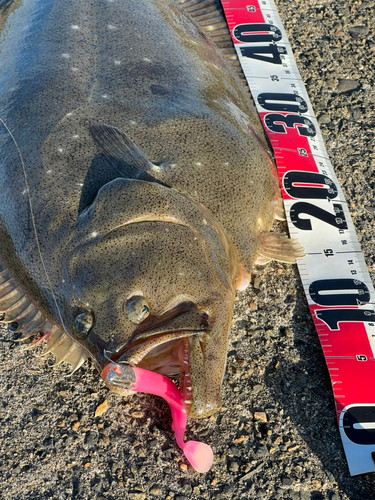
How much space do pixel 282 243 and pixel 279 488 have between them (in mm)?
1509

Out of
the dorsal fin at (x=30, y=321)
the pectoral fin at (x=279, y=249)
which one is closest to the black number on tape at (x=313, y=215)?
the pectoral fin at (x=279, y=249)

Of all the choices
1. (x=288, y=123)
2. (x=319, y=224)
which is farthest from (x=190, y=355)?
(x=288, y=123)

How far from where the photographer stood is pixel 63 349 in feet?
10.0

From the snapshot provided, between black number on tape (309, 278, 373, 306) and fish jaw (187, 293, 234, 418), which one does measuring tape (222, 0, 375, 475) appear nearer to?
black number on tape (309, 278, 373, 306)

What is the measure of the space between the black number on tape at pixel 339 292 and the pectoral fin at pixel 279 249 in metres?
0.28

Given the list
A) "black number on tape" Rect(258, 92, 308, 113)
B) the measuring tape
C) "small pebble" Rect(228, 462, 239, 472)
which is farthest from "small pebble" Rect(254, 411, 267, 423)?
"black number on tape" Rect(258, 92, 308, 113)

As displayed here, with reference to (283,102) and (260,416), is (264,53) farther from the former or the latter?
(260,416)

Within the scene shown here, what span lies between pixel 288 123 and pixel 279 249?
1430mm

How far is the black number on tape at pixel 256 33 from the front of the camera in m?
4.85

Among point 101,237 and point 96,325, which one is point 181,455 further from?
point 101,237

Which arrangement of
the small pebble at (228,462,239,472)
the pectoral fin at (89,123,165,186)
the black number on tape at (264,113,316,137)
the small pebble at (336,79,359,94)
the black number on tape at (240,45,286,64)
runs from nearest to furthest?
the pectoral fin at (89,123,165,186)
the small pebble at (228,462,239,472)
the black number on tape at (264,113,316,137)
the small pebble at (336,79,359,94)
the black number on tape at (240,45,286,64)

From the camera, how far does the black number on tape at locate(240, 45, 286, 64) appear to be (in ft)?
15.6

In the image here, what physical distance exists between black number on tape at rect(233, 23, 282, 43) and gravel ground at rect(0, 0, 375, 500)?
2451 mm

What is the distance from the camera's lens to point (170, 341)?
248 centimetres
